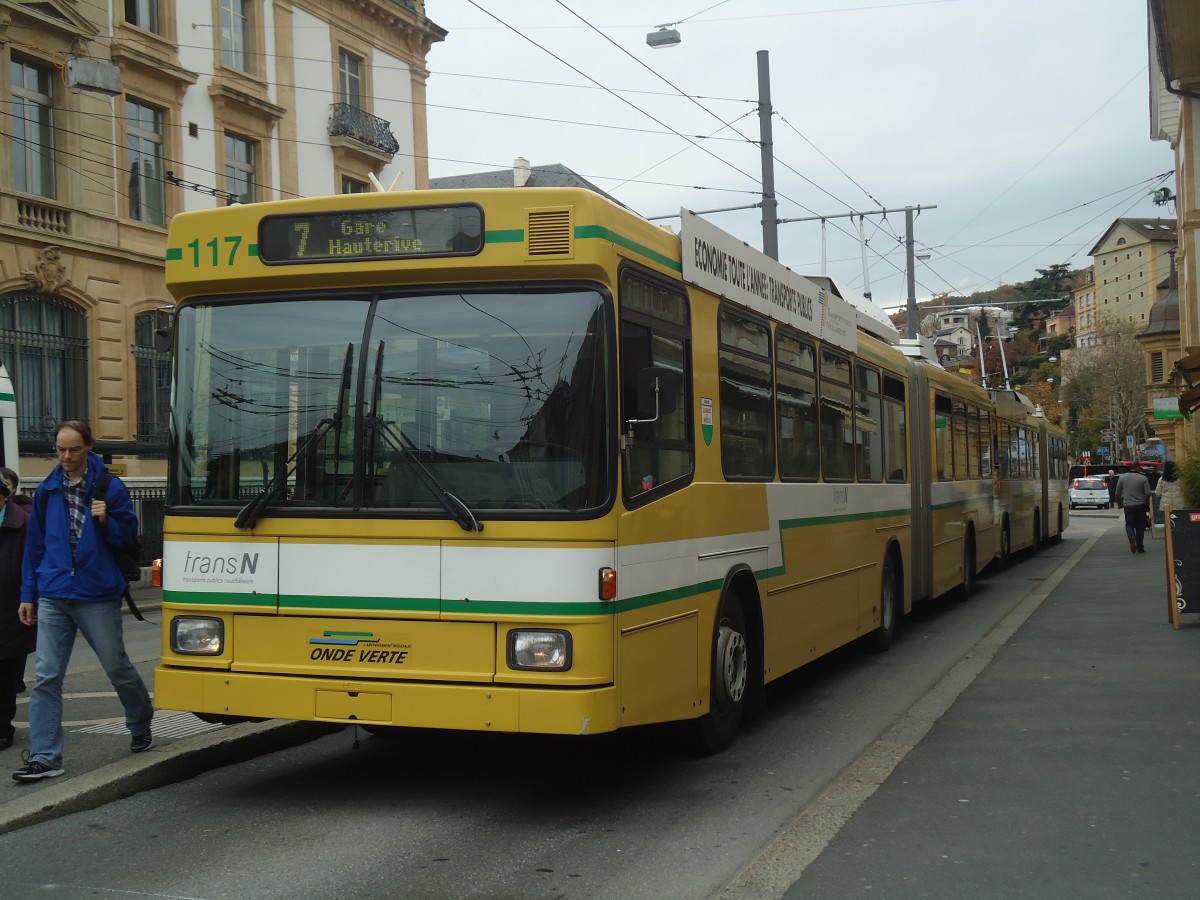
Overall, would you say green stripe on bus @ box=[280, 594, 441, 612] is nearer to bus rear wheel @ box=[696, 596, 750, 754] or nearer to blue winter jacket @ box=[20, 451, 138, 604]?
blue winter jacket @ box=[20, 451, 138, 604]

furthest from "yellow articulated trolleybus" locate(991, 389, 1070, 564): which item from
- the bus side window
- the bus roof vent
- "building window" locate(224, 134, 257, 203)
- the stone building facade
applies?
"building window" locate(224, 134, 257, 203)

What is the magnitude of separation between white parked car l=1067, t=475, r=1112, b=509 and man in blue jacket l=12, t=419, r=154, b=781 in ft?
187

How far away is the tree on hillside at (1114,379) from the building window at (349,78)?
60.2m

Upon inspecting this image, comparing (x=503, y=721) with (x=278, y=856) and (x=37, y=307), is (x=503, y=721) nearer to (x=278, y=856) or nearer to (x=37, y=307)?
(x=278, y=856)

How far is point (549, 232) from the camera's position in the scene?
6055mm

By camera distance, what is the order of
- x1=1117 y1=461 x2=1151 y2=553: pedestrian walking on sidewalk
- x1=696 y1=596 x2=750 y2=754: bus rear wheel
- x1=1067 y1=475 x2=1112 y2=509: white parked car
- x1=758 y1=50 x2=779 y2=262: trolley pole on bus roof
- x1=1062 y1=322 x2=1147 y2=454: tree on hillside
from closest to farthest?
x1=696 y1=596 x2=750 y2=754: bus rear wheel
x1=758 y1=50 x2=779 y2=262: trolley pole on bus roof
x1=1117 y1=461 x2=1151 y2=553: pedestrian walking on sidewalk
x1=1067 y1=475 x2=1112 y2=509: white parked car
x1=1062 y1=322 x2=1147 y2=454: tree on hillside

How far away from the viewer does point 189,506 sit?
21.2 ft

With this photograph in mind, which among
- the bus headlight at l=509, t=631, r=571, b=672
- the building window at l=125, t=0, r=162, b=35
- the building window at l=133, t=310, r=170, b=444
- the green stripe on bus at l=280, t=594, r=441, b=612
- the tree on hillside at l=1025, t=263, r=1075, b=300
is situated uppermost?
the tree on hillside at l=1025, t=263, r=1075, b=300

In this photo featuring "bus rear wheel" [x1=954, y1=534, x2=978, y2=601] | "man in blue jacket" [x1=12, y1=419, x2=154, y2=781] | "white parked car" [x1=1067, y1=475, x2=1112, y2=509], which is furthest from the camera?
"white parked car" [x1=1067, y1=475, x2=1112, y2=509]

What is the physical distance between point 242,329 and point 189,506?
89cm

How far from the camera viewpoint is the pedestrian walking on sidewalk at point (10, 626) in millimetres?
7281

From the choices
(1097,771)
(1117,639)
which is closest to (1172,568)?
(1117,639)

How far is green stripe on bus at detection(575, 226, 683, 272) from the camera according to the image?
6.03 m

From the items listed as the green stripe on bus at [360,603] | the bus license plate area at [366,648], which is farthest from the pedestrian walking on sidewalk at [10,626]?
the green stripe on bus at [360,603]
